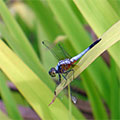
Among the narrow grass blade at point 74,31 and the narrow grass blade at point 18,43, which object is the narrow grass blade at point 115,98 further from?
the narrow grass blade at point 18,43

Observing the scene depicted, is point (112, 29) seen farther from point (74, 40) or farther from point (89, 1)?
point (74, 40)

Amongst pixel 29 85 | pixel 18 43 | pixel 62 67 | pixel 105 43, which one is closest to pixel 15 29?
pixel 18 43

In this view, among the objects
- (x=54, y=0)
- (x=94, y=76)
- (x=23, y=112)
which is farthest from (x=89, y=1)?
(x=23, y=112)

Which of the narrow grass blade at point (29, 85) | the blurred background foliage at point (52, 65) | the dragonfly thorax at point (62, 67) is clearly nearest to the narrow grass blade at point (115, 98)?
the blurred background foliage at point (52, 65)

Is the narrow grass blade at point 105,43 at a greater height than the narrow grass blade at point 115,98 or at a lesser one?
greater

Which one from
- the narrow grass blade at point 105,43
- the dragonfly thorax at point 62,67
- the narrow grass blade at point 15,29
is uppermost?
the narrow grass blade at point 15,29

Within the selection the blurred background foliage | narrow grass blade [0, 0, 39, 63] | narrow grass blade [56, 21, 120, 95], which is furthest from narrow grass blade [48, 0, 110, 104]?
narrow grass blade [56, 21, 120, 95]
